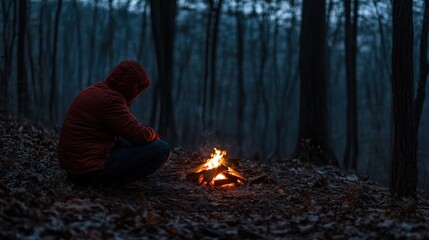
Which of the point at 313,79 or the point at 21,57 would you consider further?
the point at 21,57

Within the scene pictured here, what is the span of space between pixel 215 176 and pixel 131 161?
5.25 ft

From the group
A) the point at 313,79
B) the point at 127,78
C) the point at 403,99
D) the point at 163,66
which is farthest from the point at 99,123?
the point at 163,66

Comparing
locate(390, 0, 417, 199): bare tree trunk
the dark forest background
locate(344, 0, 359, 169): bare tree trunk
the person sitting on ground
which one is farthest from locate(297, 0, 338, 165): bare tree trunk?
the person sitting on ground

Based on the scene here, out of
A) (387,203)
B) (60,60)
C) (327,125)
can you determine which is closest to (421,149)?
(327,125)

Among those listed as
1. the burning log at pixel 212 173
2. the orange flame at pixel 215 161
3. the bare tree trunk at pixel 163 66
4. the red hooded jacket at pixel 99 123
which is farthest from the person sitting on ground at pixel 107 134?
the bare tree trunk at pixel 163 66

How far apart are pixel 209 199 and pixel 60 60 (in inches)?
1880

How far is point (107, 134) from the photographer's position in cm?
629

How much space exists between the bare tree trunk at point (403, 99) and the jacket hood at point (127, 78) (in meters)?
3.19

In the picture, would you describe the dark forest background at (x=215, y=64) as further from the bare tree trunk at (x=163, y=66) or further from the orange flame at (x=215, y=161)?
the orange flame at (x=215, y=161)

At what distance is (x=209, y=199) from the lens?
21.6ft

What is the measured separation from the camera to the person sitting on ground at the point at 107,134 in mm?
6094

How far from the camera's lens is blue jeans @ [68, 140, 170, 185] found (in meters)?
6.33

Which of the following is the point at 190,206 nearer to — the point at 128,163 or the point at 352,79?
the point at 128,163

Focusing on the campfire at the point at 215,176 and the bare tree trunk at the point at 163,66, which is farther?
the bare tree trunk at the point at 163,66
